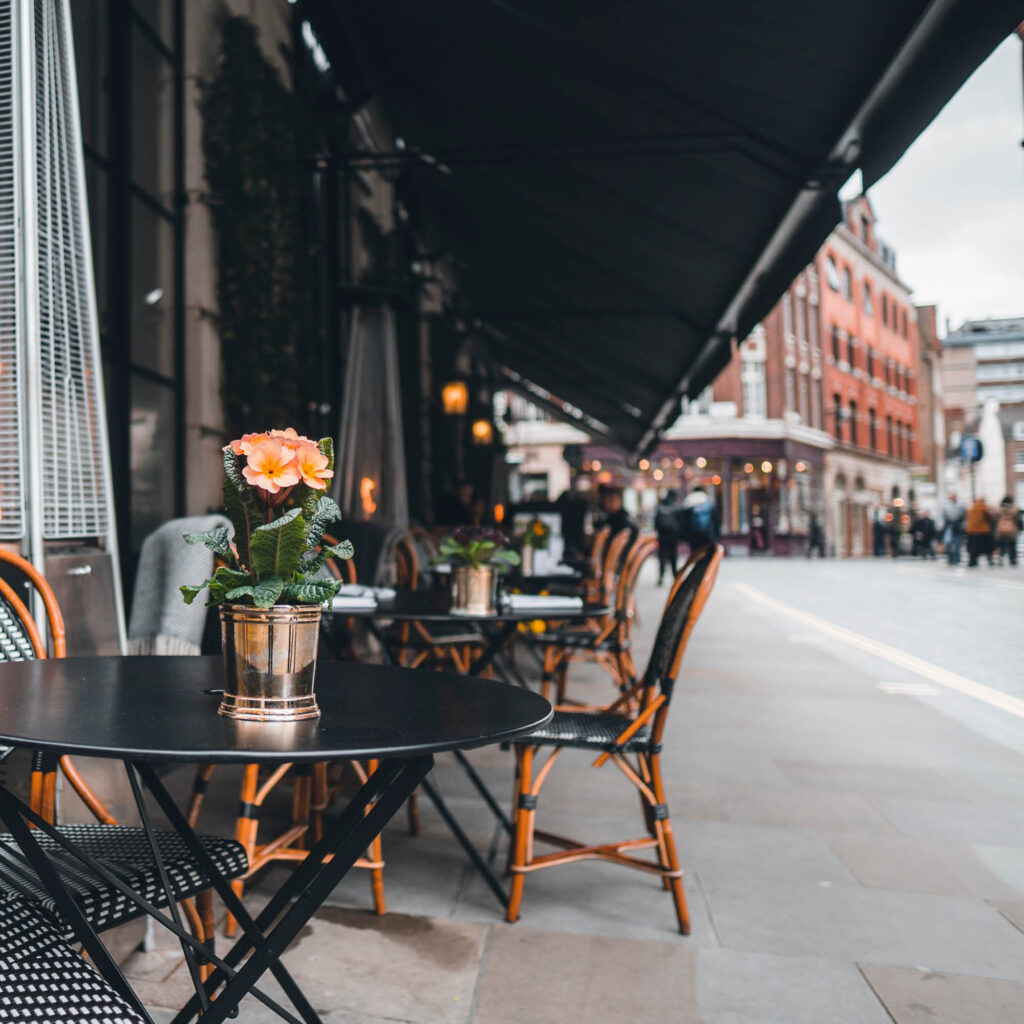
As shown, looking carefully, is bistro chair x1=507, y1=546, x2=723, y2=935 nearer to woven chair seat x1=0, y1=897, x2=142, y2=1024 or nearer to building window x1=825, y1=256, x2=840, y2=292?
woven chair seat x1=0, y1=897, x2=142, y2=1024

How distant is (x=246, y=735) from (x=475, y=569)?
1.42 m

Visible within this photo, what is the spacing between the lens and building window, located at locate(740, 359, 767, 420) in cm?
2702

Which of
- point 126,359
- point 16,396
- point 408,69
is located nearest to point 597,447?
point 408,69

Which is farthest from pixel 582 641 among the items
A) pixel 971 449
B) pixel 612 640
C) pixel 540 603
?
pixel 971 449

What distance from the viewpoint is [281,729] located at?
1.13 meters

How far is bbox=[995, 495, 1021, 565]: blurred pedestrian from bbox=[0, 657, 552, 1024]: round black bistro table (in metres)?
1.88

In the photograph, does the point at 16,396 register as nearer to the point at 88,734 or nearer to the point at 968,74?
the point at 88,734

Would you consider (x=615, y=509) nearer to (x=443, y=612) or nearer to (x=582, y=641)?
(x=582, y=641)

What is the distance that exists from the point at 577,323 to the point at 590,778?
6057 mm

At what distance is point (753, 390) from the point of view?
1070 inches

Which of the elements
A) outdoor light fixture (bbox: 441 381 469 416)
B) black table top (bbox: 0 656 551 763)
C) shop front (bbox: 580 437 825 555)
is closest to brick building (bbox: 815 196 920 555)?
shop front (bbox: 580 437 825 555)

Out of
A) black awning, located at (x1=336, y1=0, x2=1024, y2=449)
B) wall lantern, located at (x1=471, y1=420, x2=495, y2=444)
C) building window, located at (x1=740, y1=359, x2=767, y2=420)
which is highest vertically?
building window, located at (x1=740, y1=359, x2=767, y2=420)

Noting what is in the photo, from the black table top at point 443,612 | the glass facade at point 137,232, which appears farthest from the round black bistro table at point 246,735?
the glass facade at point 137,232

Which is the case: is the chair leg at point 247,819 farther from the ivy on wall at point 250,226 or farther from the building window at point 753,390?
the building window at point 753,390
